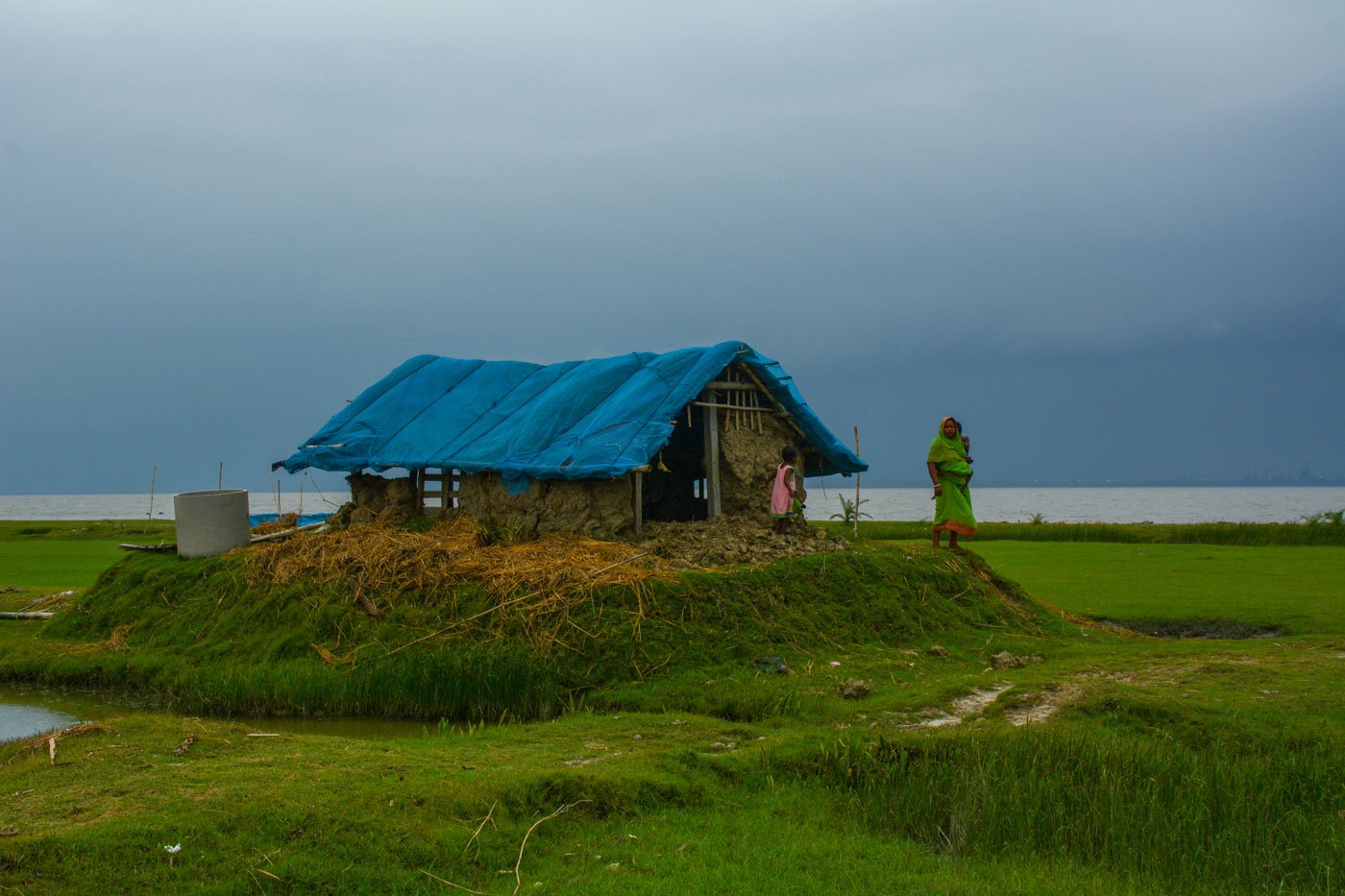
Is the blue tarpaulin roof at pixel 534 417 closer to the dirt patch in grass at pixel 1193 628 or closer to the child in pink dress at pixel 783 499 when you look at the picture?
the child in pink dress at pixel 783 499

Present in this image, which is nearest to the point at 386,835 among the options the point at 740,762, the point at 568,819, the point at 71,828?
the point at 568,819

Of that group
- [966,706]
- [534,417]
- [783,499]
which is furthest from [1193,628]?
[534,417]

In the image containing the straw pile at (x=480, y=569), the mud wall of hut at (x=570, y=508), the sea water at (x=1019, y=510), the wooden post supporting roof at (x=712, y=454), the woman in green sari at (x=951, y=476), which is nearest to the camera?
the straw pile at (x=480, y=569)

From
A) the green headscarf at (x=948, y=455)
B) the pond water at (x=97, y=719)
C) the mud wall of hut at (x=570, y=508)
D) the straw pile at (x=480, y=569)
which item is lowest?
the pond water at (x=97, y=719)

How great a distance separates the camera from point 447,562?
1250cm

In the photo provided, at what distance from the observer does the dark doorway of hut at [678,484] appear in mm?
18719

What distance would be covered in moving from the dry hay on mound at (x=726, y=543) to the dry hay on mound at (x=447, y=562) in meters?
0.73

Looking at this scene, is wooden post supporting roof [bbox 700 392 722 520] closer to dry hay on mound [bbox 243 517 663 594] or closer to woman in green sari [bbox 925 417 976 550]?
dry hay on mound [bbox 243 517 663 594]

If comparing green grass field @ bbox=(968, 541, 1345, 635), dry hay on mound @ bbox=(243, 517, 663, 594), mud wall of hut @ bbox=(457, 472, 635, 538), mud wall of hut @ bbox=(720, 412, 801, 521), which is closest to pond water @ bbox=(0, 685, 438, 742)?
dry hay on mound @ bbox=(243, 517, 663, 594)

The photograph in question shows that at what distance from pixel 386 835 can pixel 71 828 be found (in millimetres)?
1654

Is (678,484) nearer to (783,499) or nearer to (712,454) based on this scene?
(712,454)

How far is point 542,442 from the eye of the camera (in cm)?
1477

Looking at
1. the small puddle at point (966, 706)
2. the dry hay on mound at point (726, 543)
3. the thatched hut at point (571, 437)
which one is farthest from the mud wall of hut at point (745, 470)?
the small puddle at point (966, 706)

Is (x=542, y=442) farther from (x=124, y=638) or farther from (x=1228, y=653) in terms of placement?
(x=1228, y=653)
